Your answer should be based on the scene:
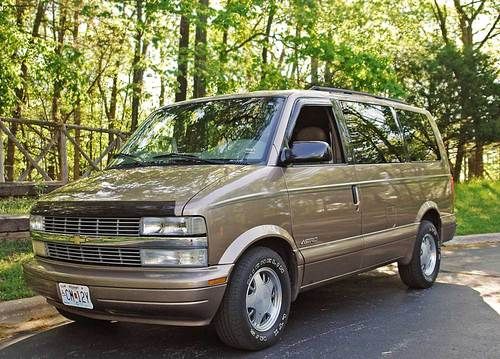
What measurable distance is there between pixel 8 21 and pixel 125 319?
36.4 feet

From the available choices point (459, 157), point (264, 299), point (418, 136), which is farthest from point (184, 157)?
point (459, 157)

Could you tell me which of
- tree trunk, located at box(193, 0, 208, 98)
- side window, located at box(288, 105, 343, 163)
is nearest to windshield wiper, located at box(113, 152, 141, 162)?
side window, located at box(288, 105, 343, 163)

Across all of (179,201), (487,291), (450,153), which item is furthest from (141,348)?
(450,153)

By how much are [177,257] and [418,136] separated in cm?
404

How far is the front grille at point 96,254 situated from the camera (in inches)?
156

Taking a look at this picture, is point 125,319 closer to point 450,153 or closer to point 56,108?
A: point 450,153

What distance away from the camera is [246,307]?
13.8 ft

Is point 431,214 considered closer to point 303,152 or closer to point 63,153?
point 303,152

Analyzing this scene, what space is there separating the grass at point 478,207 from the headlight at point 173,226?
862cm

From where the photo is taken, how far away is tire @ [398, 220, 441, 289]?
6445 mm

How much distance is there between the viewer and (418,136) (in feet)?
22.7

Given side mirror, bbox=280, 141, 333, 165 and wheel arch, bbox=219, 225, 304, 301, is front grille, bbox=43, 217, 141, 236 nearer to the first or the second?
wheel arch, bbox=219, 225, 304, 301

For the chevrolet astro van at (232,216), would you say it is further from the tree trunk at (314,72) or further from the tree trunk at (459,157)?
the tree trunk at (459,157)

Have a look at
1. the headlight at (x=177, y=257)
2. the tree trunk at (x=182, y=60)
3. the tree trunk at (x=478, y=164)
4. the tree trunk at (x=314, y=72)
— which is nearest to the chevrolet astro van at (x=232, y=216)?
the headlight at (x=177, y=257)
